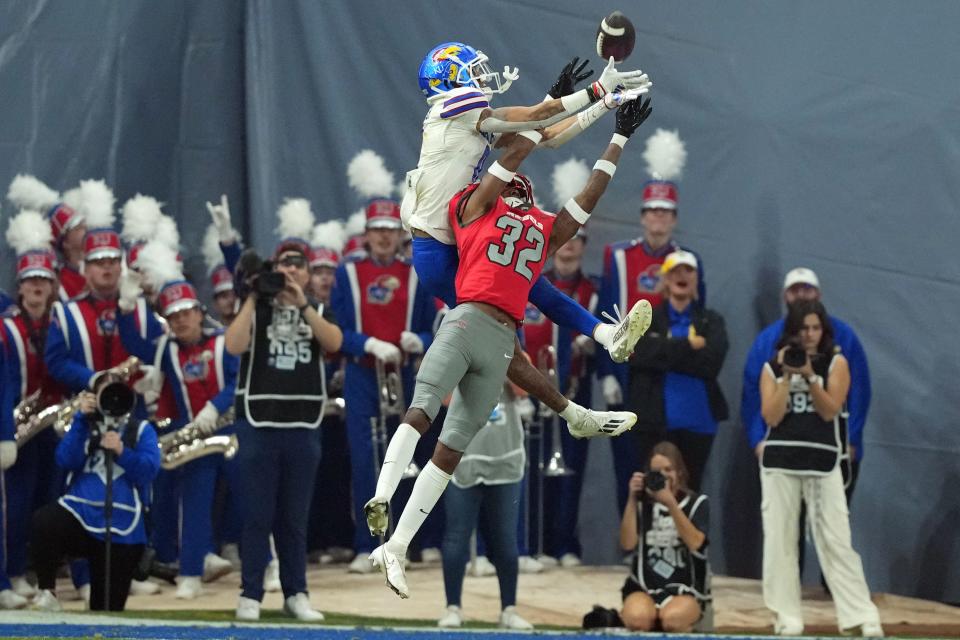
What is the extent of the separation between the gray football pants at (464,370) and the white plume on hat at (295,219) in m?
4.21

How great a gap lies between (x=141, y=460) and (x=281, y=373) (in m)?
0.74

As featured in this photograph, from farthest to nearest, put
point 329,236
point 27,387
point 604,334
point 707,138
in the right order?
1. point 329,236
2. point 707,138
3. point 27,387
4. point 604,334

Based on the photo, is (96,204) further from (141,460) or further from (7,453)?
(141,460)

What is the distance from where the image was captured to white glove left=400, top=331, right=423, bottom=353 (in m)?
9.28

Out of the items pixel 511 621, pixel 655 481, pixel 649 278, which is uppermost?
pixel 649 278

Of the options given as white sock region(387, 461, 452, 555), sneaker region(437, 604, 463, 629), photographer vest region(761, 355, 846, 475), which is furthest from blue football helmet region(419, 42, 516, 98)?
photographer vest region(761, 355, 846, 475)

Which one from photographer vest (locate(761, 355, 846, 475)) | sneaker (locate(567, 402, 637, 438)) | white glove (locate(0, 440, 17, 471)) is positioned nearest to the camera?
sneaker (locate(567, 402, 637, 438))

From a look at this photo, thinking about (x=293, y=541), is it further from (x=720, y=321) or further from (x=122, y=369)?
(x=720, y=321)

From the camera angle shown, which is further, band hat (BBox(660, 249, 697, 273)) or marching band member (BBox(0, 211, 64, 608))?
band hat (BBox(660, 249, 697, 273))

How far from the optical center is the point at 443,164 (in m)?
6.04

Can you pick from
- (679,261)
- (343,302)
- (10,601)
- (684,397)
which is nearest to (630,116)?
(679,261)

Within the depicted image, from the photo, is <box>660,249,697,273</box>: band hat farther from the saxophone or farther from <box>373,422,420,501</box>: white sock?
<box>373,422,420,501</box>: white sock

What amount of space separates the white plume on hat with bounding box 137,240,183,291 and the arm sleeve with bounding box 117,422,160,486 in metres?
1.66

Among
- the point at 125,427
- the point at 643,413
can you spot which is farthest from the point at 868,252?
the point at 125,427
